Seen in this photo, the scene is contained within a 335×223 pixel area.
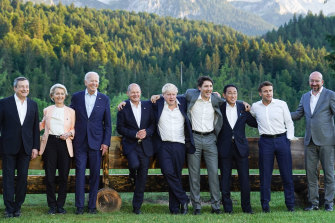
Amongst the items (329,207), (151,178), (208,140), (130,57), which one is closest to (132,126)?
(151,178)

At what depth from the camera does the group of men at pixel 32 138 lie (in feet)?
20.7

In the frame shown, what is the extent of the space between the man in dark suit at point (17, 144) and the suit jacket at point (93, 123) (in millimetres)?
645

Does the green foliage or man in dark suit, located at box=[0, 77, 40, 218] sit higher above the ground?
the green foliage

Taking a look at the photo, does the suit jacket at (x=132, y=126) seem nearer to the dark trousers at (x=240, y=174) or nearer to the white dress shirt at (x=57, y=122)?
the white dress shirt at (x=57, y=122)

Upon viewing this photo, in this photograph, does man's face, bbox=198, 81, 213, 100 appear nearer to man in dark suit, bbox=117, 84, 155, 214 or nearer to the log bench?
man in dark suit, bbox=117, 84, 155, 214

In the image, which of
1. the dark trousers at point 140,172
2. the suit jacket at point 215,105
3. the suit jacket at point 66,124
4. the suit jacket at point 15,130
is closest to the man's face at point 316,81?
the suit jacket at point 215,105

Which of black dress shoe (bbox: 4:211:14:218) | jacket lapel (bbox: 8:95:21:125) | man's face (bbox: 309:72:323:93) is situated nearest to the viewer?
black dress shoe (bbox: 4:211:14:218)

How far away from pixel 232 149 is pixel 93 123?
88.8 inches

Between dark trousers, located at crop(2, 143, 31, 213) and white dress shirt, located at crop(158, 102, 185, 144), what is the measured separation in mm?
2115

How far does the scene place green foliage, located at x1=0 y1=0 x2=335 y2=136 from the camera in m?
94.9

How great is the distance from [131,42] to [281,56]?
5762 centimetres

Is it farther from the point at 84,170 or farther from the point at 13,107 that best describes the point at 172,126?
the point at 13,107

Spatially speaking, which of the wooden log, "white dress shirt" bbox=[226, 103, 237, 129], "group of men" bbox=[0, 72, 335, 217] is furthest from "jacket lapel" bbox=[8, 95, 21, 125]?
"white dress shirt" bbox=[226, 103, 237, 129]

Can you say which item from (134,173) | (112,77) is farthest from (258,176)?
(112,77)
